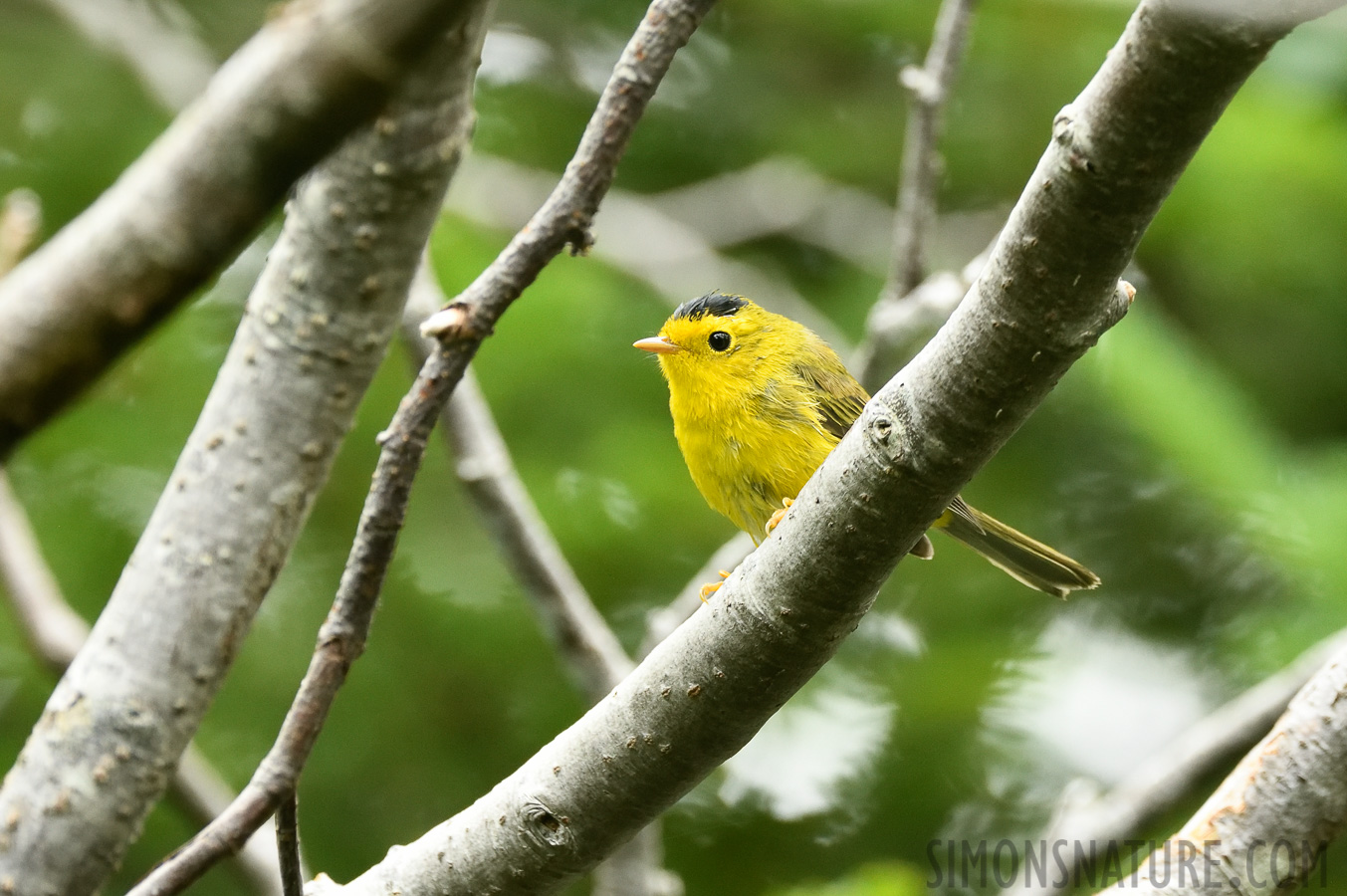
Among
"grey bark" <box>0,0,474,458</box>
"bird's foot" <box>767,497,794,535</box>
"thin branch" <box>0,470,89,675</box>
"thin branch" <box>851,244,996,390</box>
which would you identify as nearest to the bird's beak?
"thin branch" <box>851,244,996,390</box>

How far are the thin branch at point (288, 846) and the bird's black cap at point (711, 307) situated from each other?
2.18 metres

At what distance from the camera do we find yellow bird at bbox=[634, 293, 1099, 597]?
3.23 metres

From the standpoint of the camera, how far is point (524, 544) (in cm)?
316

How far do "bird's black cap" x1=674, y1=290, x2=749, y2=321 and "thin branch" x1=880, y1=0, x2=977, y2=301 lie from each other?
61 cm

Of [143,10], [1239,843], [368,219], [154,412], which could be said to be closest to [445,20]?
[368,219]

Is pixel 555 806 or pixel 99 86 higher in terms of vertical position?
pixel 99 86

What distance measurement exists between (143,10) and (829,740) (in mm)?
4255

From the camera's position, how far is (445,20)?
Result: 74 cm

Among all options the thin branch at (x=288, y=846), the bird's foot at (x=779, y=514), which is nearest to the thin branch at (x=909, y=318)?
the bird's foot at (x=779, y=514)

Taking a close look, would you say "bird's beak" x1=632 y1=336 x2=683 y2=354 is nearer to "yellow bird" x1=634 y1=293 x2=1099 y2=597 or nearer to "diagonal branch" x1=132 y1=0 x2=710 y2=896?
"yellow bird" x1=634 y1=293 x2=1099 y2=597

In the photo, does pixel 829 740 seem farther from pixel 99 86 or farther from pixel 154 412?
pixel 99 86

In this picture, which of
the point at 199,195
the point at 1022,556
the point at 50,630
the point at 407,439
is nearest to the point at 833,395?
the point at 1022,556

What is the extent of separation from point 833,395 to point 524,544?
37.5 inches

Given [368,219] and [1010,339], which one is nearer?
[1010,339]
